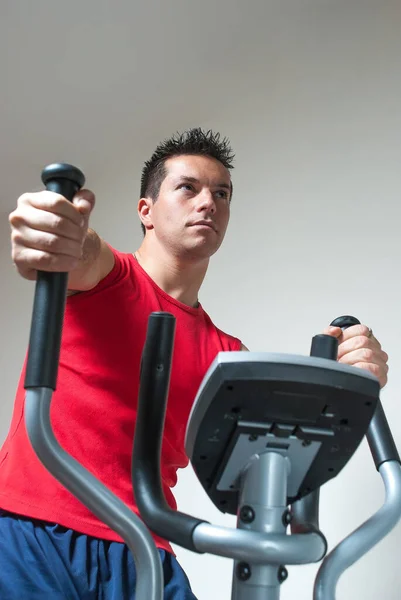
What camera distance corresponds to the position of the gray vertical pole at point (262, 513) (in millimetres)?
755

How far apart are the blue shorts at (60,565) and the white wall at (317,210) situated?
643mm

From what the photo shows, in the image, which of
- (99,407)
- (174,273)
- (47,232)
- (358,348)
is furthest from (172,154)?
(47,232)

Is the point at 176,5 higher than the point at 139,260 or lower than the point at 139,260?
higher

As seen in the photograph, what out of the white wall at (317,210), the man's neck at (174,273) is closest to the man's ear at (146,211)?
the man's neck at (174,273)

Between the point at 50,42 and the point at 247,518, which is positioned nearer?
the point at 247,518

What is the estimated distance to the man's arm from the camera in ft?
4.14

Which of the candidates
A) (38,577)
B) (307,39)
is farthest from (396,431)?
(307,39)

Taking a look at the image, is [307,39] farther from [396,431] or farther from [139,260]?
[396,431]

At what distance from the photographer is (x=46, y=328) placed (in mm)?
774

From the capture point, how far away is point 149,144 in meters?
2.96

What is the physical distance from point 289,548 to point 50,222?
18.0 inches

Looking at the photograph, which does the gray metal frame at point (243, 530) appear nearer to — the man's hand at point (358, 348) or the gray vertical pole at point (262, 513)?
the gray vertical pole at point (262, 513)

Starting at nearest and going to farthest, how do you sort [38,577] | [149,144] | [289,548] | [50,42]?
[289,548] < [38,577] < [50,42] < [149,144]

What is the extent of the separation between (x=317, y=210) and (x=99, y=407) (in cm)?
111
